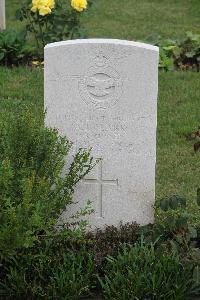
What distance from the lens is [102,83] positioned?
16.1 ft

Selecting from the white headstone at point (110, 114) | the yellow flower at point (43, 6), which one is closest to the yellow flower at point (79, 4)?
the yellow flower at point (43, 6)

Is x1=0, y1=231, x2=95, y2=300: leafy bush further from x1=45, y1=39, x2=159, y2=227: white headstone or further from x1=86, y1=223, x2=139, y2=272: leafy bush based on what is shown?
x1=45, y1=39, x2=159, y2=227: white headstone

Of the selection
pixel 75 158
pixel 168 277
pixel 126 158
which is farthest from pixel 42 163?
pixel 168 277

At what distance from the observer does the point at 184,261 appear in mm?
4668

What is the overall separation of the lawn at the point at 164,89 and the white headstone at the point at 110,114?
1.73 ft

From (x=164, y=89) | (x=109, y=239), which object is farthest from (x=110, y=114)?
(x=164, y=89)

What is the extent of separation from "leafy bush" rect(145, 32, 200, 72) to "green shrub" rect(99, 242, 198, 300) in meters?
4.59

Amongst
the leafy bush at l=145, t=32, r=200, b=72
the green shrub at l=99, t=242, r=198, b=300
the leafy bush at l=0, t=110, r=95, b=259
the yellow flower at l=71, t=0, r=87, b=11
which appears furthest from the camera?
the leafy bush at l=145, t=32, r=200, b=72

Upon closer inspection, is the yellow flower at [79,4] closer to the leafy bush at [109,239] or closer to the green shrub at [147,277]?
Result: the leafy bush at [109,239]

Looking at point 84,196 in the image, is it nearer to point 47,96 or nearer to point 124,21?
point 47,96

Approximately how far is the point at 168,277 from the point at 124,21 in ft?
26.7

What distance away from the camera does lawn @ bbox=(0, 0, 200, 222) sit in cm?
652

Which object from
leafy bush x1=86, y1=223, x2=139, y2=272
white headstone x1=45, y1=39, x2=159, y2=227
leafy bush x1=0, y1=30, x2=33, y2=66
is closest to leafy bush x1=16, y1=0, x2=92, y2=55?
leafy bush x1=0, y1=30, x2=33, y2=66

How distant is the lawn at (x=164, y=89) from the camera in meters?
6.52
